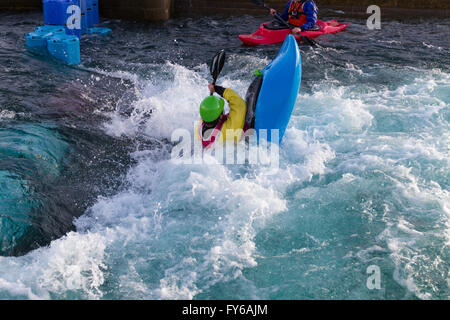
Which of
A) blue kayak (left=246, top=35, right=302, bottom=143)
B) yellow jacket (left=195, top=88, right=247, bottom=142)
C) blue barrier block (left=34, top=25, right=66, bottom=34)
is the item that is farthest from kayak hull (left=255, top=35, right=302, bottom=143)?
Result: blue barrier block (left=34, top=25, right=66, bottom=34)

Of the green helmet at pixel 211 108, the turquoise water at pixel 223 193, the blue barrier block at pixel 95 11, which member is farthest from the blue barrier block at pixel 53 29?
the green helmet at pixel 211 108

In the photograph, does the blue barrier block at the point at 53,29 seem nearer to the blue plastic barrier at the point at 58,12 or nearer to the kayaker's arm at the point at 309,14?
the blue plastic barrier at the point at 58,12

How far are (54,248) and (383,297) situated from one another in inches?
103

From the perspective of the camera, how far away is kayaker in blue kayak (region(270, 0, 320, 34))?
30.0 ft

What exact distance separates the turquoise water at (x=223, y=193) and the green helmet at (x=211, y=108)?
1.74 ft

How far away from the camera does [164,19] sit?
11195mm

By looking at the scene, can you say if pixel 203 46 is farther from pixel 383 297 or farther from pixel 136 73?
pixel 383 297

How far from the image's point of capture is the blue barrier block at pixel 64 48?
7.94 meters

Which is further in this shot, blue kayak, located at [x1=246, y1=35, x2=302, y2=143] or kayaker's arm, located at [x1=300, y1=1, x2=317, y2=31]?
kayaker's arm, located at [x1=300, y1=1, x2=317, y2=31]

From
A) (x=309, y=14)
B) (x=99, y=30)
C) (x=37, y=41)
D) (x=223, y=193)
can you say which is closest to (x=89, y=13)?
(x=99, y=30)

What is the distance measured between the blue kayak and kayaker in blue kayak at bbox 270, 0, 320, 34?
14.9 feet

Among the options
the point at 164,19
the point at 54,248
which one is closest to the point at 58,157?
the point at 54,248

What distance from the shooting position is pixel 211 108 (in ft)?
15.4

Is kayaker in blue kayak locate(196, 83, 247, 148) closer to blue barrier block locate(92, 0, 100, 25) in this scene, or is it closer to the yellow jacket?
the yellow jacket
